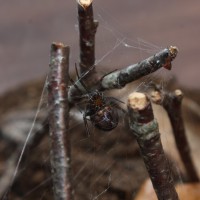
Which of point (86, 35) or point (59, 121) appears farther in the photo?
point (86, 35)

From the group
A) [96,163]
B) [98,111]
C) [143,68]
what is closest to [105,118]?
[98,111]

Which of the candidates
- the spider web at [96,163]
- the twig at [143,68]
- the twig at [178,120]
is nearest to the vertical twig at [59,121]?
the twig at [143,68]

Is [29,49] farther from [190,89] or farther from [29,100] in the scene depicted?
[190,89]

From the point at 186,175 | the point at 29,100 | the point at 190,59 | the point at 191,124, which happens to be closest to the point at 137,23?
the point at 190,59

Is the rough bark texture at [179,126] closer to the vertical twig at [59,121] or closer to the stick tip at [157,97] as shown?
the stick tip at [157,97]

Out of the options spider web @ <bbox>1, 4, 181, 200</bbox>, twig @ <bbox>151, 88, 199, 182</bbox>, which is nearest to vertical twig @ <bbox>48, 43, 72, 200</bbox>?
twig @ <bbox>151, 88, 199, 182</bbox>

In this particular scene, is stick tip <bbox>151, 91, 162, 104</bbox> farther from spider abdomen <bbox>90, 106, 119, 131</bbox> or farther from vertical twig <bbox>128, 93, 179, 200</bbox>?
vertical twig <bbox>128, 93, 179, 200</bbox>

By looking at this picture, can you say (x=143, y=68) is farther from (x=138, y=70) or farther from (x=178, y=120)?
(x=178, y=120)
